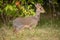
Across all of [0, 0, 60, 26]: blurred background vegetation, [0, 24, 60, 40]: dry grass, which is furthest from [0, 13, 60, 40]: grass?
[0, 0, 60, 26]: blurred background vegetation

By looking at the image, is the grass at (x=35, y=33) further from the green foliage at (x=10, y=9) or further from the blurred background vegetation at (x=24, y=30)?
the green foliage at (x=10, y=9)

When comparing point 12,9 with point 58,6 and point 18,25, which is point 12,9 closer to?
point 18,25

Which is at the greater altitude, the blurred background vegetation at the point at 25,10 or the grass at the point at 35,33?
the blurred background vegetation at the point at 25,10

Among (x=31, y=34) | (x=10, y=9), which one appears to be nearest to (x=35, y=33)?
(x=31, y=34)

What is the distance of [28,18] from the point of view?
7.15 metres

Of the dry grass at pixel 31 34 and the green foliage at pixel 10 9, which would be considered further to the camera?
the green foliage at pixel 10 9

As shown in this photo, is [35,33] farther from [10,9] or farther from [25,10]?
[10,9]

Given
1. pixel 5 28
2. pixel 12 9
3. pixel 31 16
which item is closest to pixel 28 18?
pixel 31 16

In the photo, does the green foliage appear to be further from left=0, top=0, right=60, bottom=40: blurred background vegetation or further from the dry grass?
the dry grass

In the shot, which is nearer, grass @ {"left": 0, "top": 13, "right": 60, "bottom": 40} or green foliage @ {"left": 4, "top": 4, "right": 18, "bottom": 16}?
grass @ {"left": 0, "top": 13, "right": 60, "bottom": 40}

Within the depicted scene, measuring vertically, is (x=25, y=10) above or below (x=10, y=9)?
below

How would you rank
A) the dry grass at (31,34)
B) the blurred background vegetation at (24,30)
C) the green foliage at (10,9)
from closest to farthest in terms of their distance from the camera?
1. the dry grass at (31,34)
2. the blurred background vegetation at (24,30)
3. the green foliage at (10,9)

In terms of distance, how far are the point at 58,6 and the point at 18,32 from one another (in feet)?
14.1

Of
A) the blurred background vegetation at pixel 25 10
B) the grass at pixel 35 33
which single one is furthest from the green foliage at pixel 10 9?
the grass at pixel 35 33
